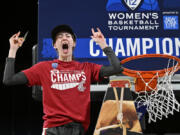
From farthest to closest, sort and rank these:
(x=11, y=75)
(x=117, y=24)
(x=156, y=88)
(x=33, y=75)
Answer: (x=117, y=24)
(x=156, y=88)
(x=33, y=75)
(x=11, y=75)

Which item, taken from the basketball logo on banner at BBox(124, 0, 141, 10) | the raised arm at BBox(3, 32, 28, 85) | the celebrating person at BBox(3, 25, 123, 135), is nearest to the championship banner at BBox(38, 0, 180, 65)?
the basketball logo on banner at BBox(124, 0, 141, 10)

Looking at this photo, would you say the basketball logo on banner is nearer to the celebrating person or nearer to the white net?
the white net

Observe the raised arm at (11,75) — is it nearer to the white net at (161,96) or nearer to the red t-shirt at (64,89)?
the red t-shirt at (64,89)

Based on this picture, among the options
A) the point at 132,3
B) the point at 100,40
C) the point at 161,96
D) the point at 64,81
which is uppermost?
the point at 132,3

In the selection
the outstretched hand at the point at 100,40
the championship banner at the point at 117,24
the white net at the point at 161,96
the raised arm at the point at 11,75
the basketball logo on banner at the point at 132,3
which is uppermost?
the basketball logo on banner at the point at 132,3

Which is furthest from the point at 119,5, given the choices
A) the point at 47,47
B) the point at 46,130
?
the point at 46,130

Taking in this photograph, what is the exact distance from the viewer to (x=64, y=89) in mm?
1436

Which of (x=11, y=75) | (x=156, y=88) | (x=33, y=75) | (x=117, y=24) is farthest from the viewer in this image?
(x=117, y=24)

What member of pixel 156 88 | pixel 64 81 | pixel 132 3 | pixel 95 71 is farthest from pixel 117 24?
pixel 64 81

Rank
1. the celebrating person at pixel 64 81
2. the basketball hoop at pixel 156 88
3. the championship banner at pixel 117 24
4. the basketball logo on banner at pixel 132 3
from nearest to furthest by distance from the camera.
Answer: the celebrating person at pixel 64 81, the basketball hoop at pixel 156 88, the championship banner at pixel 117 24, the basketball logo on banner at pixel 132 3

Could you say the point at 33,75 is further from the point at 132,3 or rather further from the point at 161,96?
the point at 132,3

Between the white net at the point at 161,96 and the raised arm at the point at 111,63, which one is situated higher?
the raised arm at the point at 111,63

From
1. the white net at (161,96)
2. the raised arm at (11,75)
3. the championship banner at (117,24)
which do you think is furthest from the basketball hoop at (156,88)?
the raised arm at (11,75)

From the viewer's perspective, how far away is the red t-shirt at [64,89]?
1359mm
